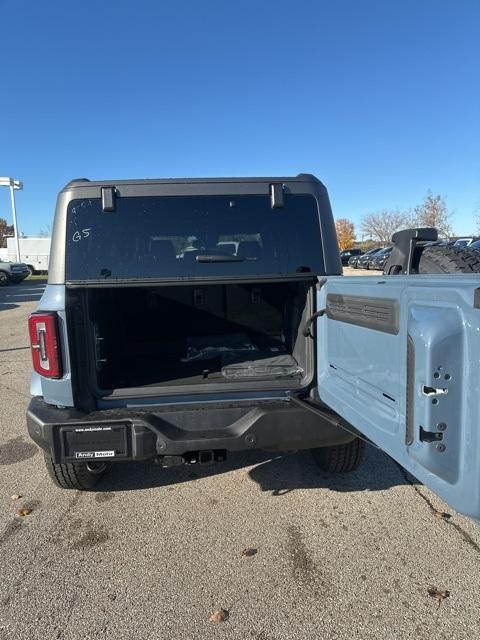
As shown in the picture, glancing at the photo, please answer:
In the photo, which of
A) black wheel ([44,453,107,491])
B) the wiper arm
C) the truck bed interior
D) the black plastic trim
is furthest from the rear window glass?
black wheel ([44,453,107,491])

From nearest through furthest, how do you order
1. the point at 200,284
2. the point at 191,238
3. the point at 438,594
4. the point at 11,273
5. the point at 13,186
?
1. the point at 438,594
2. the point at 200,284
3. the point at 191,238
4. the point at 11,273
5. the point at 13,186

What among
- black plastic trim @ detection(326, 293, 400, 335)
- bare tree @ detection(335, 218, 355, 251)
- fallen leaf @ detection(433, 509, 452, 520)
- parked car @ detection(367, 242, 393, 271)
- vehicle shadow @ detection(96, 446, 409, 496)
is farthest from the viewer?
bare tree @ detection(335, 218, 355, 251)

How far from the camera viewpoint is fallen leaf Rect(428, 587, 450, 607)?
225cm

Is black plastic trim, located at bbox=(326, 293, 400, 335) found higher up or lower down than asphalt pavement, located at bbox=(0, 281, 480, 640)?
higher up

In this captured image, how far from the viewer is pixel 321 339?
2.86 m

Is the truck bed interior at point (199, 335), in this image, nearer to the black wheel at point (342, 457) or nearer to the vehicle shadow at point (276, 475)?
the black wheel at point (342, 457)

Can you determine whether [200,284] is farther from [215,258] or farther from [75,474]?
[75,474]

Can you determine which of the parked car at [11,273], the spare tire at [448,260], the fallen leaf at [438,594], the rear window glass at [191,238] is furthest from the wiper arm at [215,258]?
the parked car at [11,273]

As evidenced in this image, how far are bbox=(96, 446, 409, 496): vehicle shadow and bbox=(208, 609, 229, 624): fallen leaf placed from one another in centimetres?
114

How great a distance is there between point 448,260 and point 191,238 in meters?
1.67

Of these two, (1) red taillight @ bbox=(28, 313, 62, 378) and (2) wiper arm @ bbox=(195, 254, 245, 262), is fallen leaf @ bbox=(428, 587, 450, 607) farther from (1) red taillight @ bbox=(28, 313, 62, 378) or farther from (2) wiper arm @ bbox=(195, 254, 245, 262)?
(1) red taillight @ bbox=(28, 313, 62, 378)

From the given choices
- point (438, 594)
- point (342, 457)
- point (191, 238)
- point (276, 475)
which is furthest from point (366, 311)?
point (276, 475)

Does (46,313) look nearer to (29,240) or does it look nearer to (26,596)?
(26,596)

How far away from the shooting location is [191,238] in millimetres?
2891
